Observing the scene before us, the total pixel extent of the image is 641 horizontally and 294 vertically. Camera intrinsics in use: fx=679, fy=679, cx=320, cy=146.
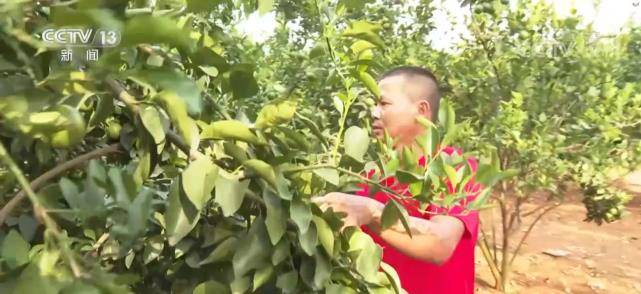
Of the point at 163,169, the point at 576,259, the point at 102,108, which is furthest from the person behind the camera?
the point at 576,259

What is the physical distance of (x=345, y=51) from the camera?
42.0 inches

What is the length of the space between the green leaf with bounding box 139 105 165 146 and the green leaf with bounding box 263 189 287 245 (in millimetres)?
134

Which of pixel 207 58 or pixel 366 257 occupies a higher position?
pixel 207 58

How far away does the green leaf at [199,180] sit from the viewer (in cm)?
66

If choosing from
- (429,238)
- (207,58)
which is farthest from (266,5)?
(429,238)

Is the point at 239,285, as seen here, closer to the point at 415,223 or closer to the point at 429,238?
the point at 415,223

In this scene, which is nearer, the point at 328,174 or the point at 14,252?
the point at 14,252

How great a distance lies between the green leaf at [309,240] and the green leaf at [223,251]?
8 centimetres

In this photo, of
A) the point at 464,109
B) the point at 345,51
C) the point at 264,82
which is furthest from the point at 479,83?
the point at 345,51

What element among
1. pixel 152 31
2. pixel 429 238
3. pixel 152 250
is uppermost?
pixel 152 31

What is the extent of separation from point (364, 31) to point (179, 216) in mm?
383

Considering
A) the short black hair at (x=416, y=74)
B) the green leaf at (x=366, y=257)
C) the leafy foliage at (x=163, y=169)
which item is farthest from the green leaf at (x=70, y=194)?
the short black hair at (x=416, y=74)

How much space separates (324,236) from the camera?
2.58 ft

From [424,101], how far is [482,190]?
1.49 metres
